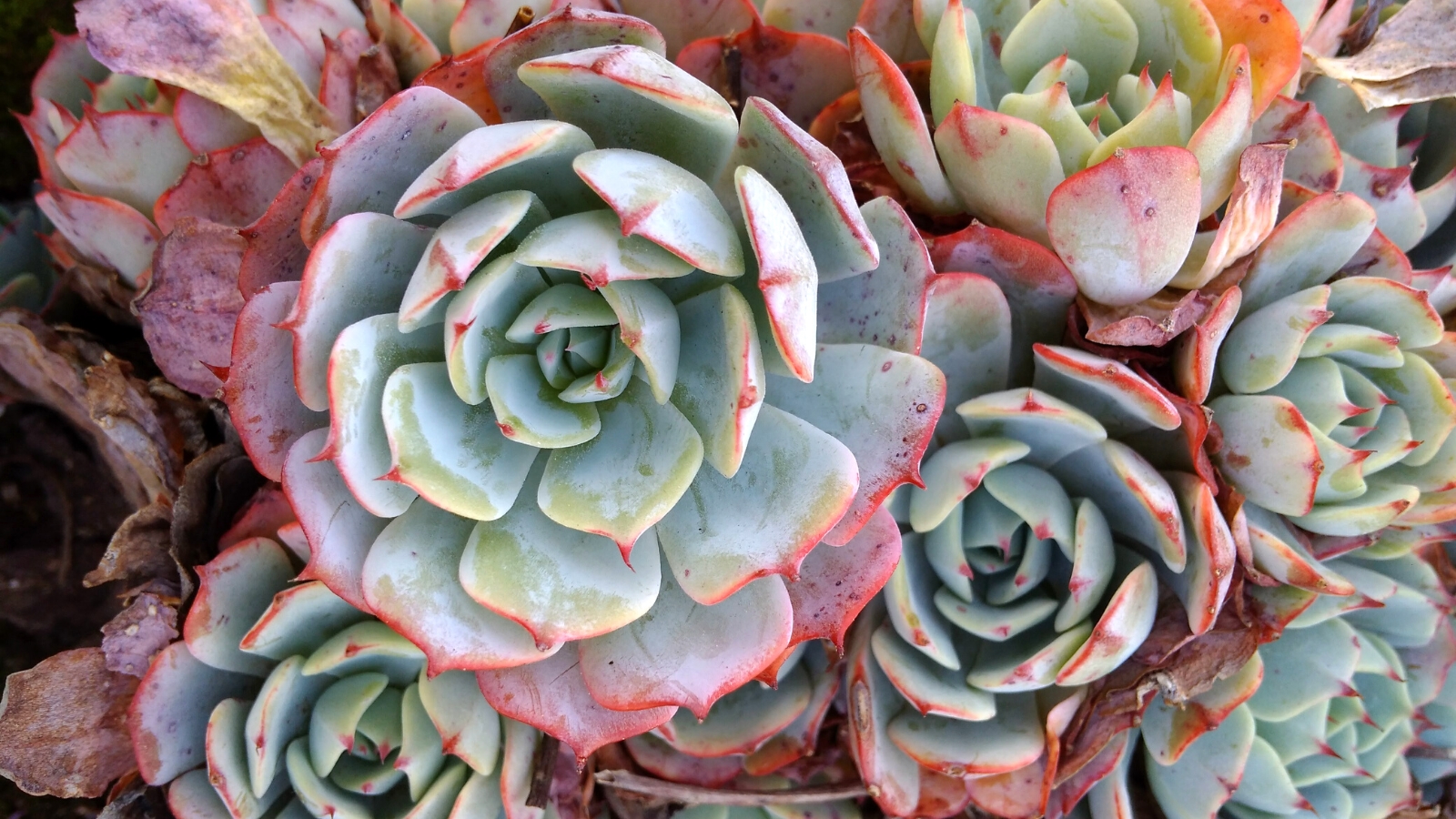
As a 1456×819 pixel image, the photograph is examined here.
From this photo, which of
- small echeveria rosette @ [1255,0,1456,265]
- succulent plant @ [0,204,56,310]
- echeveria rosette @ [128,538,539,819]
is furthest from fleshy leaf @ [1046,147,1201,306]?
succulent plant @ [0,204,56,310]

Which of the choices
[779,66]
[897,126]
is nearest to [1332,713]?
[897,126]

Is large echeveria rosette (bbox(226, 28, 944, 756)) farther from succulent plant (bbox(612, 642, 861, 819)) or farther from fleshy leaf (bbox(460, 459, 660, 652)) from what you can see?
succulent plant (bbox(612, 642, 861, 819))

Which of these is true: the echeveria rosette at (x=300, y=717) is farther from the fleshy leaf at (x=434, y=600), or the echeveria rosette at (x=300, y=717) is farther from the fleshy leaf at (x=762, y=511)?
the fleshy leaf at (x=762, y=511)

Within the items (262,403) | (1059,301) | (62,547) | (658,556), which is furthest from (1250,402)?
(62,547)

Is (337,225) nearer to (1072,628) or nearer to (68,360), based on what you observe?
(68,360)

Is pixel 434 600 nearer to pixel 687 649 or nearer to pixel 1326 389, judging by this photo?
pixel 687 649
